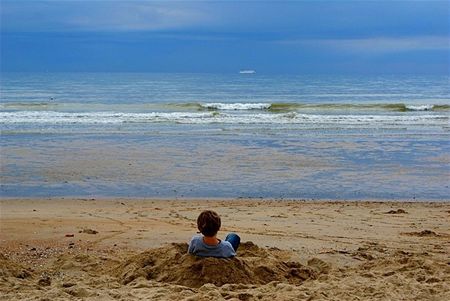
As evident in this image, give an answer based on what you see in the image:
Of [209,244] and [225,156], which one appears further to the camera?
[225,156]

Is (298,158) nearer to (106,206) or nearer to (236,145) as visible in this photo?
(236,145)

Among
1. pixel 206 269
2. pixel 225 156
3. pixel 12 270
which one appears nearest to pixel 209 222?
pixel 206 269

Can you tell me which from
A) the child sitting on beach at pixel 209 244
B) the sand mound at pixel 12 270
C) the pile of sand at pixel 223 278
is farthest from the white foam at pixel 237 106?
the child sitting on beach at pixel 209 244

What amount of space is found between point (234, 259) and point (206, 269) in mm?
352

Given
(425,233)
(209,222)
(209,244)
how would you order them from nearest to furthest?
(209,222), (209,244), (425,233)

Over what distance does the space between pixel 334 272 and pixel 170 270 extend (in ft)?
5.98

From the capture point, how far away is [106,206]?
10703 millimetres

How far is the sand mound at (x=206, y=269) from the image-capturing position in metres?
5.99

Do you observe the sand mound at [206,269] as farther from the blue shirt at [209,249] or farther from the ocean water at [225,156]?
the ocean water at [225,156]

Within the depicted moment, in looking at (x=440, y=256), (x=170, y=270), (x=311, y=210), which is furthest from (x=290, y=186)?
(x=170, y=270)

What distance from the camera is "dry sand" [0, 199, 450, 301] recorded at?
18.5 feet

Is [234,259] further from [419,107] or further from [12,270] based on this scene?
[419,107]

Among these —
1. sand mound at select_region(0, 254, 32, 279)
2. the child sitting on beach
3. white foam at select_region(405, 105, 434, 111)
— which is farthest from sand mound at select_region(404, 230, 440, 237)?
white foam at select_region(405, 105, 434, 111)

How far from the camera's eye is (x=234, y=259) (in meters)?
6.20
